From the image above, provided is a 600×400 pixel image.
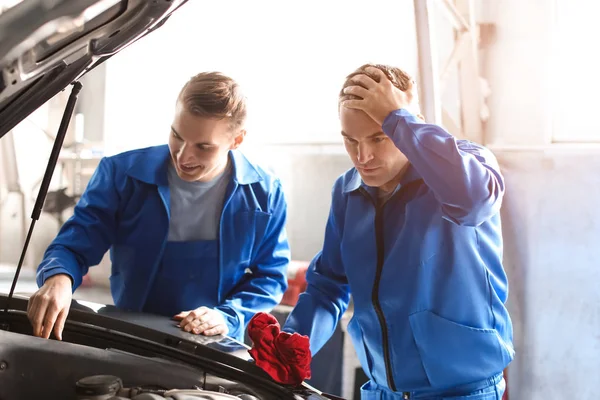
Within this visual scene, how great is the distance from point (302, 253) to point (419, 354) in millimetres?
2782

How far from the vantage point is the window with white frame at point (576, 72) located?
2875 mm

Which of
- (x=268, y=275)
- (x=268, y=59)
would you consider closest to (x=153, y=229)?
(x=268, y=275)

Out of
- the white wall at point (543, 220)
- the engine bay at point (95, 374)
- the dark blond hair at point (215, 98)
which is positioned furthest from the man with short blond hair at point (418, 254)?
the white wall at point (543, 220)

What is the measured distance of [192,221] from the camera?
1697mm

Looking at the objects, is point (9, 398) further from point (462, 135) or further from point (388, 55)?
point (388, 55)

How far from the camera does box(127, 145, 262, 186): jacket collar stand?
1658 mm

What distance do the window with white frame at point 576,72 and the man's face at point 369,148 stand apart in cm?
195

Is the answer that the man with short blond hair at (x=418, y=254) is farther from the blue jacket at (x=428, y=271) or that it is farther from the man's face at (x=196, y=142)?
the man's face at (x=196, y=142)

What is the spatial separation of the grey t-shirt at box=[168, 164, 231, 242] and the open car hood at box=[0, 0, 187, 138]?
0.70m

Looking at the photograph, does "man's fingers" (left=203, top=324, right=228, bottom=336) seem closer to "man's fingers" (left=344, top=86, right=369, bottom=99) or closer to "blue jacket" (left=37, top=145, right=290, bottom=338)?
"blue jacket" (left=37, top=145, right=290, bottom=338)

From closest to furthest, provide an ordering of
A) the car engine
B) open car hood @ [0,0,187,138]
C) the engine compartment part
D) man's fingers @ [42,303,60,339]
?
open car hood @ [0,0,187,138] < the car engine < the engine compartment part < man's fingers @ [42,303,60,339]

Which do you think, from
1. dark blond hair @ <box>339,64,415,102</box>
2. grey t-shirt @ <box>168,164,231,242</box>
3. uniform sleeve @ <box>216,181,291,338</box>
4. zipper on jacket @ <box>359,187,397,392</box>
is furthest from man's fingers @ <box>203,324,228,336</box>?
dark blond hair @ <box>339,64,415,102</box>

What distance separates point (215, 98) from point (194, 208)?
1.08 feet

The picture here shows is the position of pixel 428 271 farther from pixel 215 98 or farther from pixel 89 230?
pixel 89 230
